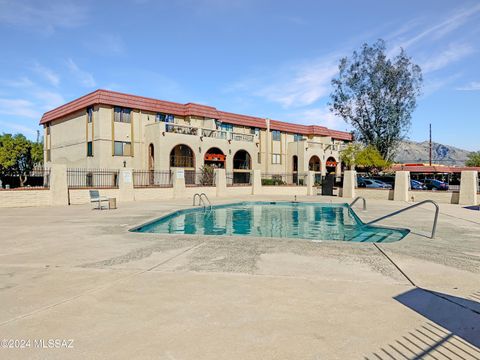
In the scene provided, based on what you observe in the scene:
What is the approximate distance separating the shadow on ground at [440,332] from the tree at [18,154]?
164ft

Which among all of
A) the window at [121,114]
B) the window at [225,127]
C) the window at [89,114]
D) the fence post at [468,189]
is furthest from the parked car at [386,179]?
the window at [89,114]

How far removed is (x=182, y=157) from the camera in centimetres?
3625

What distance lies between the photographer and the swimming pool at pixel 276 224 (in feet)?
40.5

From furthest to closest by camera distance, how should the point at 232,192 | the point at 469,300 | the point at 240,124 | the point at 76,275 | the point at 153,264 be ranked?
the point at 240,124
the point at 232,192
the point at 153,264
the point at 76,275
the point at 469,300

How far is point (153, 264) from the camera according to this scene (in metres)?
6.42

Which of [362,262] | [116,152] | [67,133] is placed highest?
[67,133]

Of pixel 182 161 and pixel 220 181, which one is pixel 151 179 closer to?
pixel 182 161

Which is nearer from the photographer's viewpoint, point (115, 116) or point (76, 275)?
point (76, 275)

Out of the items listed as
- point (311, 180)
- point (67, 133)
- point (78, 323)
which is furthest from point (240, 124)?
point (78, 323)

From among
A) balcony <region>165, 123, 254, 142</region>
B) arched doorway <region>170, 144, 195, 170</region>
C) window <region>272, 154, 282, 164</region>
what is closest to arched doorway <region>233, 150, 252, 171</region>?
balcony <region>165, 123, 254, 142</region>

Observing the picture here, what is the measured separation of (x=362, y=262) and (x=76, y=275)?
17.6 ft

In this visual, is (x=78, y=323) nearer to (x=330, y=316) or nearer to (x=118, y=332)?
(x=118, y=332)

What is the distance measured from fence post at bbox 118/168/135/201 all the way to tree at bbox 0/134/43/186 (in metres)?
29.0

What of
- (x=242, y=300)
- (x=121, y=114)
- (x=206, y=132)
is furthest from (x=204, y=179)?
(x=242, y=300)
